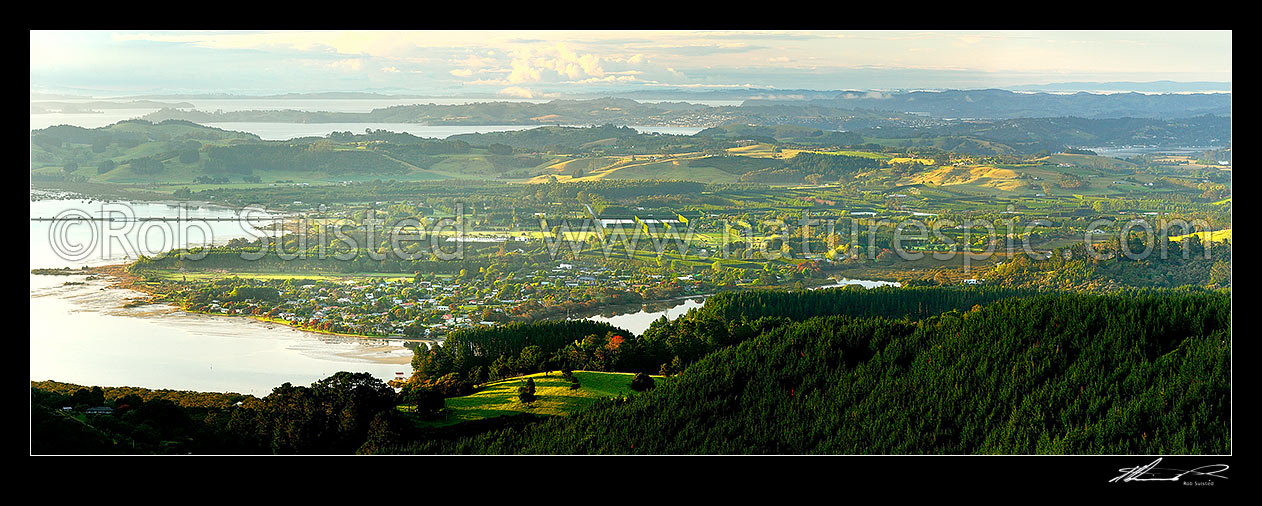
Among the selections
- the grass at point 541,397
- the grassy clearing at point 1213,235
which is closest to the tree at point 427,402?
the grass at point 541,397

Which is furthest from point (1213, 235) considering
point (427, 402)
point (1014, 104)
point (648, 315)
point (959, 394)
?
point (427, 402)

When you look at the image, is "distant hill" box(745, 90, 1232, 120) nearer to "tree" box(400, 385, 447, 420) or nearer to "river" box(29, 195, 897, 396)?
"river" box(29, 195, 897, 396)

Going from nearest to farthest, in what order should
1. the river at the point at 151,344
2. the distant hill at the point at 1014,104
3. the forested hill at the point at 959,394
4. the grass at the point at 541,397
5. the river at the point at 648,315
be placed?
1. the forested hill at the point at 959,394
2. the grass at the point at 541,397
3. the river at the point at 151,344
4. the river at the point at 648,315
5. the distant hill at the point at 1014,104

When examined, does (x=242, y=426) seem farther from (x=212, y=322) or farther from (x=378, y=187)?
(x=378, y=187)

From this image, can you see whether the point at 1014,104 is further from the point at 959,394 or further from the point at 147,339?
the point at 147,339

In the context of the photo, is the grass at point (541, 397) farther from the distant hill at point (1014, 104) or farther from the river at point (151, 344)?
the distant hill at point (1014, 104)
